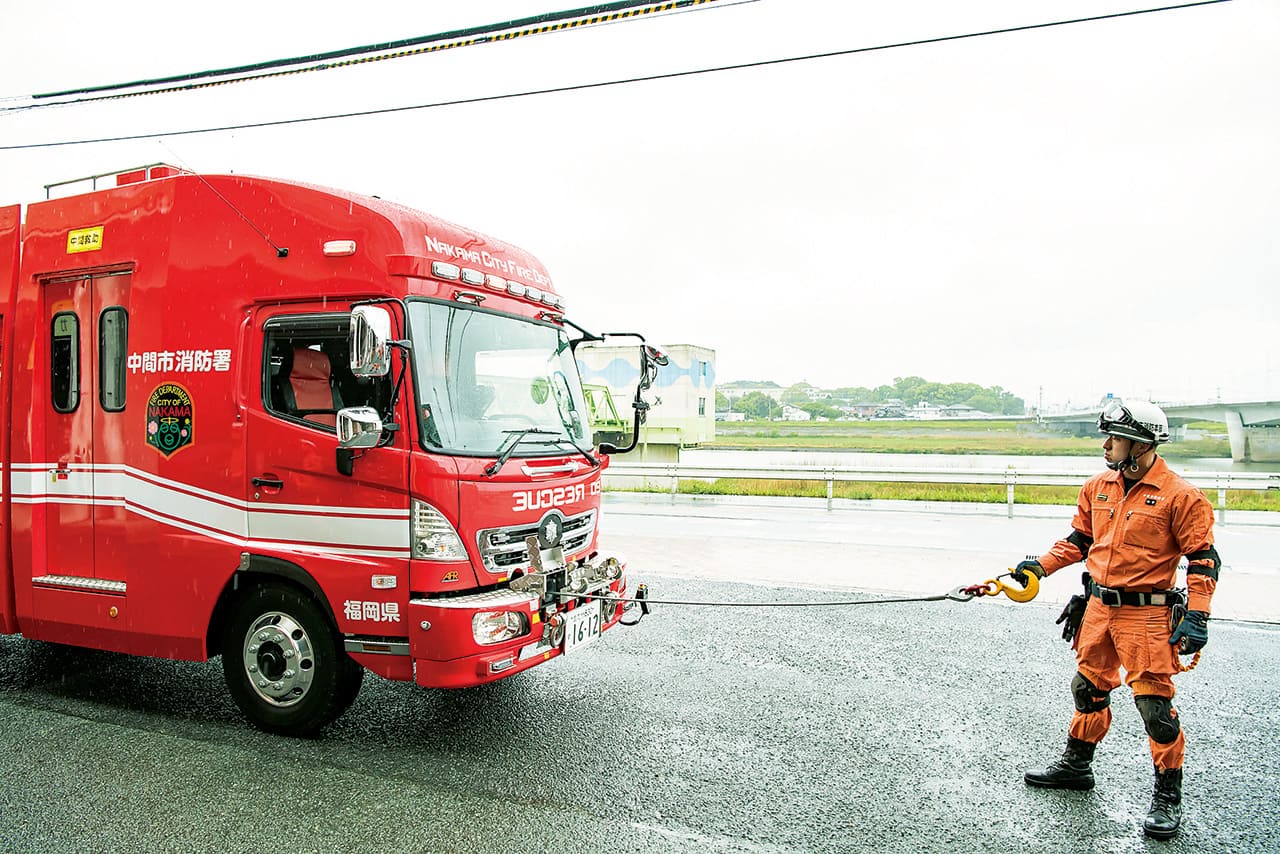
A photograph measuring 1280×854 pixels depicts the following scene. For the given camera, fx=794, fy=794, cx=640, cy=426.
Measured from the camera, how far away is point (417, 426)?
4219mm

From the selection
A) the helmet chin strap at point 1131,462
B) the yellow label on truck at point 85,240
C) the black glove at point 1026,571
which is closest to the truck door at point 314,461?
the yellow label on truck at point 85,240

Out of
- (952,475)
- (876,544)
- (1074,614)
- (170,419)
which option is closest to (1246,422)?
(952,475)

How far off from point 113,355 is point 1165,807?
249 inches

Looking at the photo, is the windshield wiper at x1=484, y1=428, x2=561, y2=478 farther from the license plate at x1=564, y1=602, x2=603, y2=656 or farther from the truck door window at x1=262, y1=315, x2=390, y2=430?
the license plate at x1=564, y1=602, x2=603, y2=656

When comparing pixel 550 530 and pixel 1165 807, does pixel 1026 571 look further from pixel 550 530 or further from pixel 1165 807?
pixel 550 530

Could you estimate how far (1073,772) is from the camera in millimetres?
3967

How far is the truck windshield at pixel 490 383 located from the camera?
4352 millimetres

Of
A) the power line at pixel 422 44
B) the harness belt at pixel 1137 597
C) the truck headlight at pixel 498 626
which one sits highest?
the power line at pixel 422 44

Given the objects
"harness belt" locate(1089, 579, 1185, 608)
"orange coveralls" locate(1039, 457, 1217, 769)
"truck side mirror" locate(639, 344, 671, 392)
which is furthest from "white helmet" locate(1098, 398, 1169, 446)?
"truck side mirror" locate(639, 344, 671, 392)

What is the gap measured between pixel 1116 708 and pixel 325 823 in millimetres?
4816

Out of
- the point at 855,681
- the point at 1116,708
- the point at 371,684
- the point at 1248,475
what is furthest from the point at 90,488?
the point at 1248,475

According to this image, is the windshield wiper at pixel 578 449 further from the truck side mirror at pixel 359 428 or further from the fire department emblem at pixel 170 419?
the fire department emblem at pixel 170 419

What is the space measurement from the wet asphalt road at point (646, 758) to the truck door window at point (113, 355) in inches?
77.3

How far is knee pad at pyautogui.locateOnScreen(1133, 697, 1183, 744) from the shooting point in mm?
3637
